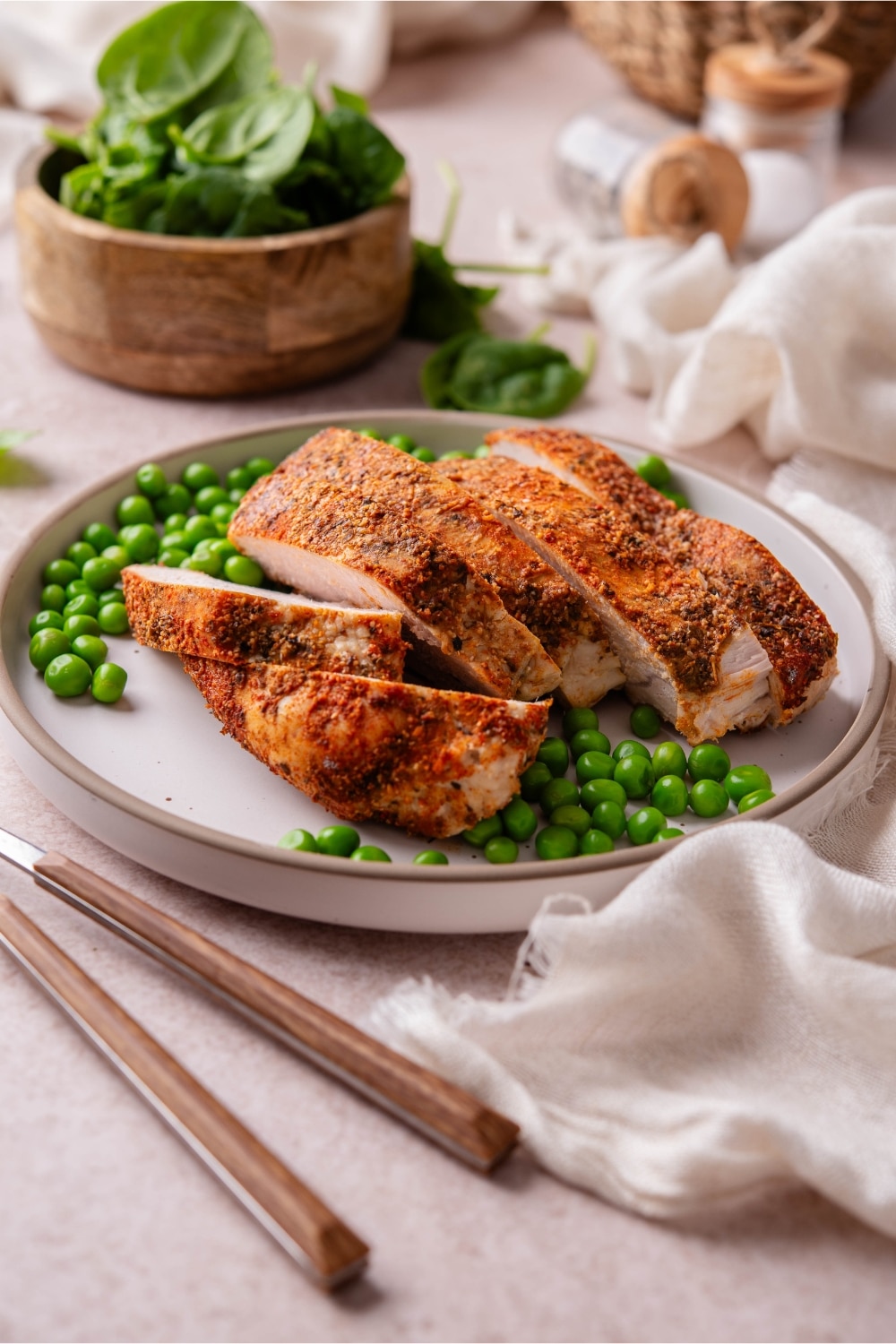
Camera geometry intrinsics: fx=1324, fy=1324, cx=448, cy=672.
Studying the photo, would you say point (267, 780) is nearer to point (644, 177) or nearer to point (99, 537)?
point (99, 537)

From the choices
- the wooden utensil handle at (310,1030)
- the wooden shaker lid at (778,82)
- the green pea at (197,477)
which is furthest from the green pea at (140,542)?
the wooden shaker lid at (778,82)

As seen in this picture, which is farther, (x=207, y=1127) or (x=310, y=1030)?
(x=310, y=1030)

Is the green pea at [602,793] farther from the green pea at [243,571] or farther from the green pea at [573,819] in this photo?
the green pea at [243,571]

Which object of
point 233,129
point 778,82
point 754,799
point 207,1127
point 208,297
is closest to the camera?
point 207,1127

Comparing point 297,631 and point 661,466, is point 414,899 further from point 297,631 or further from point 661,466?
point 661,466

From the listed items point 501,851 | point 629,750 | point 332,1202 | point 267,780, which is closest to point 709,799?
point 629,750

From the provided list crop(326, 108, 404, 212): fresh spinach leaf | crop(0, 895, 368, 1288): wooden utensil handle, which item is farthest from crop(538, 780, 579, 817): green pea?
crop(326, 108, 404, 212): fresh spinach leaf

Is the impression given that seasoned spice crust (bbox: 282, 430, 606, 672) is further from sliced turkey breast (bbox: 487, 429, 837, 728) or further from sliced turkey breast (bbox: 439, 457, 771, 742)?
sliced turkey breast (bbox: 487, 429, 837, 728)

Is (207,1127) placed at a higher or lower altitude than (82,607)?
higher
